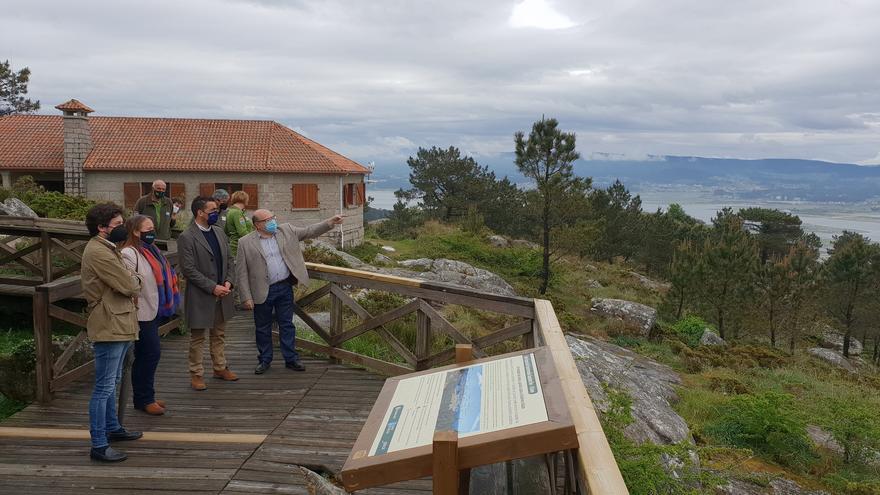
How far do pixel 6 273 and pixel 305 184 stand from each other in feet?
59.7

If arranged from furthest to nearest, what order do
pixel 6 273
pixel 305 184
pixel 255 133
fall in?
pixel 255 133 → pixel 305 184 → pixel 6 273

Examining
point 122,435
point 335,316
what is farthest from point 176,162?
point 122,435

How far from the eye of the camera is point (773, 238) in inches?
1703

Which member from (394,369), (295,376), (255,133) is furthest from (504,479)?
(255,133)

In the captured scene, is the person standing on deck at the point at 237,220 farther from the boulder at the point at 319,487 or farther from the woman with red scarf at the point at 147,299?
the boulder at the point at 319,487

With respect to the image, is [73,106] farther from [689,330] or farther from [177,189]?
[689,330]

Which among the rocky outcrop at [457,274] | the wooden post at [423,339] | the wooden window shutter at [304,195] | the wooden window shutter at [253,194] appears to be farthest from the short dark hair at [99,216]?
the wooden window shutter at [304,195]

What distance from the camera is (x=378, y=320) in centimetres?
626

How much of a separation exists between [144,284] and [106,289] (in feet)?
1.59

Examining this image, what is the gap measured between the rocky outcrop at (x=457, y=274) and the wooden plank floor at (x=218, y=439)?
469 inches

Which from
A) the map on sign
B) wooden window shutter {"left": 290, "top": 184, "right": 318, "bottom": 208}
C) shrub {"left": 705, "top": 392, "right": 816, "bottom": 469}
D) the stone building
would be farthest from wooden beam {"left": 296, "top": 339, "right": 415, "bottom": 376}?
wooden window shutter {"left": 290, "top": 184, "right": 318, "bottom": 208}

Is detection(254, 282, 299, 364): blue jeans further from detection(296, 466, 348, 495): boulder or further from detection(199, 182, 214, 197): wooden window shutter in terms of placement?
detection(199, 182, 214, 197): wooden window shutter

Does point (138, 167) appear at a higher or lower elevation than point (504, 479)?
higher

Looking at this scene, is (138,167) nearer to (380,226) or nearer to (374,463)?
(380,226)
